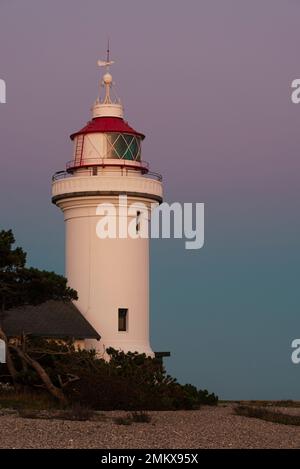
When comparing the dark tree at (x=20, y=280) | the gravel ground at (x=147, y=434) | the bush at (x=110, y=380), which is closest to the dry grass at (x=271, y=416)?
the gravel ground at (x=147, y=434)

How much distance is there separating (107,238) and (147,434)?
43.7 feet

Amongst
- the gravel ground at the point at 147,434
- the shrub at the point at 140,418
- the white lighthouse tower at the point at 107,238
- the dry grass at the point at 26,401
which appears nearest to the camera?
the gravel ground at the point at 147,434

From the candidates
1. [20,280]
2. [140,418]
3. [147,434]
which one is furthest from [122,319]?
[147,434]

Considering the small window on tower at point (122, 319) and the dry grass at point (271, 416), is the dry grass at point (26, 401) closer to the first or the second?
the dry grass at point (271, 416)

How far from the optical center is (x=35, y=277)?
27.7m

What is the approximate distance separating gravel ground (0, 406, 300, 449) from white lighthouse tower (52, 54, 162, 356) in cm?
941

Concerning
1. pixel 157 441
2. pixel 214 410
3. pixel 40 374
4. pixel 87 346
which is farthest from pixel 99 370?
pixel 157 441

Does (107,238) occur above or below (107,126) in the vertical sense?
below

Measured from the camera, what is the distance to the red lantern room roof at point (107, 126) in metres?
31.9

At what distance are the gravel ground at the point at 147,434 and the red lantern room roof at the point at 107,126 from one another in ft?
38.5

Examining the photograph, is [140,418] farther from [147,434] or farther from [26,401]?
[26,401]

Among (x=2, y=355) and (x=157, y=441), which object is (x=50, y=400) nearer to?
(x=2, y=355)

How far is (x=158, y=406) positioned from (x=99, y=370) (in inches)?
68.6

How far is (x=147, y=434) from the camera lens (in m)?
19.0
